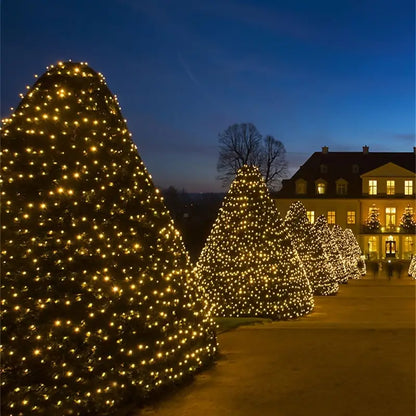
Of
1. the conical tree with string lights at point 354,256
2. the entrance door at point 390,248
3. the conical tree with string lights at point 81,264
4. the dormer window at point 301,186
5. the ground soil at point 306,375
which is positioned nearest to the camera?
the conical tree with string lights at point 81,264

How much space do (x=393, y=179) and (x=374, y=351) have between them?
4397 centimetres

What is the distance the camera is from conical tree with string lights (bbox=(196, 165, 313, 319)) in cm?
1369

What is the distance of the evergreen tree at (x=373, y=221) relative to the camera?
4916 centimetres

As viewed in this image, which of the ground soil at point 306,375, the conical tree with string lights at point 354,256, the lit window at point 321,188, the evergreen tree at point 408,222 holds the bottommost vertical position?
the ground soil at point 306,375

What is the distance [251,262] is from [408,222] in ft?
127

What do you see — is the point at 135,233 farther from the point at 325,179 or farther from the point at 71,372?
the point at 325,179

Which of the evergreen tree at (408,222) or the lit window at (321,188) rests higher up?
the lit window at (321,188)

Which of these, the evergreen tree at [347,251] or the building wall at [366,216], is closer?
the evergreen tree at [347,251]

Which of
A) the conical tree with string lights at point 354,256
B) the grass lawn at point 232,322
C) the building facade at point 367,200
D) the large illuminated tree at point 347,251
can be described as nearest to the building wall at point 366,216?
the building facade at point 367,200

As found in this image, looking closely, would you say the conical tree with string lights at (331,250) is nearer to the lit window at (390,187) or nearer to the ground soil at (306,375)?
the ground soil at (306,375)

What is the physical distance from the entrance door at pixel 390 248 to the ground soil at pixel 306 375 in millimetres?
39146

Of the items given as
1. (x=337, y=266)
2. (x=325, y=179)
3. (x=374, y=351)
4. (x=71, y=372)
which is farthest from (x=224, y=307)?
(x=325, y=179)

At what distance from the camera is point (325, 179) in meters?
51.6

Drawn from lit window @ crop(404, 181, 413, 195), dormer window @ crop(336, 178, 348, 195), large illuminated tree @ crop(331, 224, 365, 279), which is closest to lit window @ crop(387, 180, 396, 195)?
lit window @ crop(404, 181, 413, 195)
